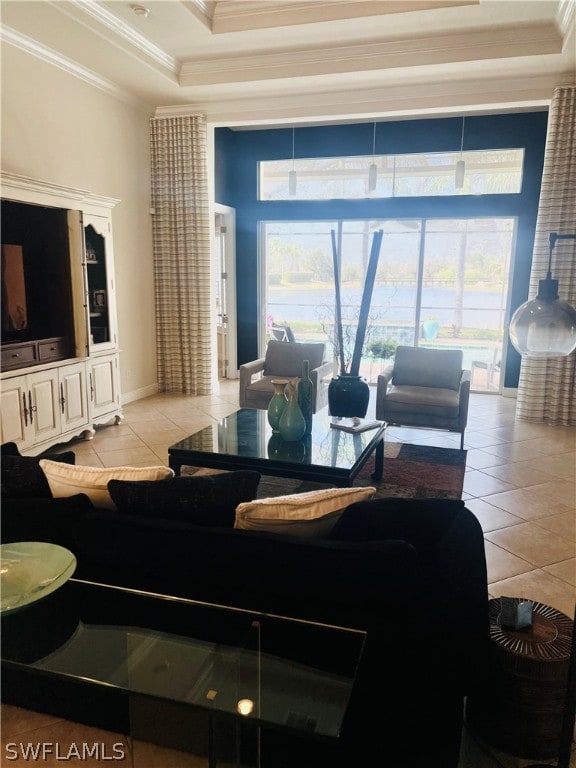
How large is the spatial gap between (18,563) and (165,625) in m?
0.46

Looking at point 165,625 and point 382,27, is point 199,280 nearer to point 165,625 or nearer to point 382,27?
point 382,27

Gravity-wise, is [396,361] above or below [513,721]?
above

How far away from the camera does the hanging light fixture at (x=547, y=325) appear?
1646mm

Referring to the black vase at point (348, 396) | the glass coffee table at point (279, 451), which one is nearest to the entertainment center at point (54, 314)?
the glass coffee table at point (279, 451)

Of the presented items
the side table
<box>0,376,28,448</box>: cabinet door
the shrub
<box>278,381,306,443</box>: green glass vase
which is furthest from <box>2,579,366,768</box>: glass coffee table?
the shrub

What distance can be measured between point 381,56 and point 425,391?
2.95 meters

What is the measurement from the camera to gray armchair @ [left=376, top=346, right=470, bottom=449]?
14.7ft

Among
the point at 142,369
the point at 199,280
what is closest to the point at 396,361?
the point at 199,280

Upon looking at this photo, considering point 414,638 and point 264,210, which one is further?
point 264,210

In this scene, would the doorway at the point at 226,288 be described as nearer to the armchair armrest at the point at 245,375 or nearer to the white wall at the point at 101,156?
the white wall at the point at 101,156

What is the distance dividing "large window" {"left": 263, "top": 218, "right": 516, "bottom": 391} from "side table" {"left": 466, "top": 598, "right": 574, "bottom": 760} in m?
5.71

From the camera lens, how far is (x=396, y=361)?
5.17 meters

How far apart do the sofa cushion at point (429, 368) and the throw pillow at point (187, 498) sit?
3.56 m

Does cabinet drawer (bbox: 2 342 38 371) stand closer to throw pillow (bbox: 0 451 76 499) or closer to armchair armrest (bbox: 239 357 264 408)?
armchair armrest (bbox: 239 357 264 408)
